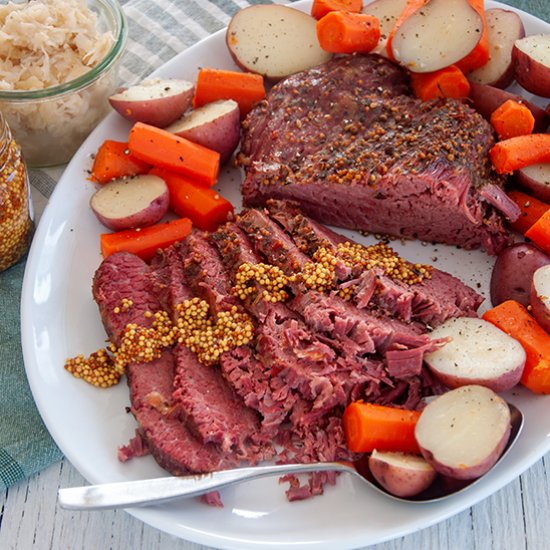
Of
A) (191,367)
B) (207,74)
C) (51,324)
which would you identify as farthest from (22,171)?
(191,367)

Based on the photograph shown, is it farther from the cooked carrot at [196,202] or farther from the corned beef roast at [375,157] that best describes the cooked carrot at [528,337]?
the cooked carrot at [196,202]

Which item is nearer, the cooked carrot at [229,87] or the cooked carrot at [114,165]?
the cooked carrot at [114,165]

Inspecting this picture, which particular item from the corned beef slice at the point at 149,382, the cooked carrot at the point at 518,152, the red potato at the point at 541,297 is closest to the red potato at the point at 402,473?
the corned beef slice at the point at 149,382

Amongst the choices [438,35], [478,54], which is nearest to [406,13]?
[438,35]

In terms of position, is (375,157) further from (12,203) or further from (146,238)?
(12,203)

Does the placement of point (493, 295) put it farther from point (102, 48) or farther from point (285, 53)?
point (102, 48)
